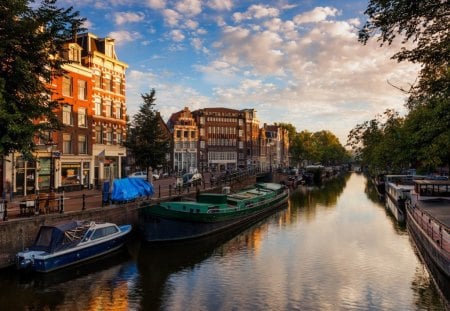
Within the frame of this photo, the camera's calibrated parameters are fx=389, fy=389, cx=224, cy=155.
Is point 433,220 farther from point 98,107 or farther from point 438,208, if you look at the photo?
point 98,107

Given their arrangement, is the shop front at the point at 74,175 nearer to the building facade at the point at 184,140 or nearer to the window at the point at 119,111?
the window at the point at 119,111

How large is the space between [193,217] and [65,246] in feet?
35.1

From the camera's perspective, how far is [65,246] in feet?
68.6

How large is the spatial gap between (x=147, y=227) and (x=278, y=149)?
4622 inches

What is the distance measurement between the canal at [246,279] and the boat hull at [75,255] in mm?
461

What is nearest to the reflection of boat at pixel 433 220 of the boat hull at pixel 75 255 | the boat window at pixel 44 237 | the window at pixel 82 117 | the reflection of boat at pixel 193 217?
the reflection of boat at pixel 193 217

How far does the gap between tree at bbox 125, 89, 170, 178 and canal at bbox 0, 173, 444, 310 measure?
1160 centimetres

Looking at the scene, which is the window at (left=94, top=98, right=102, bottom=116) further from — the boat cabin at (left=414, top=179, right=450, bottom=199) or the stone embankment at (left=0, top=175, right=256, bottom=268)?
the boat cabin at (left=414, top=179, right=450, bottom=199)

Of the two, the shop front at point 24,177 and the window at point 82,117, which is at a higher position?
the window at point 82,117

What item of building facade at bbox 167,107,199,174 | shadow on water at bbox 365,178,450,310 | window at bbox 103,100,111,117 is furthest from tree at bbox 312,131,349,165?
shadow on water at bbox 365,178,450,310

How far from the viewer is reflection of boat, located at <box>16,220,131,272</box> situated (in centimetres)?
1975

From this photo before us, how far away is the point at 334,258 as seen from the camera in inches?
966

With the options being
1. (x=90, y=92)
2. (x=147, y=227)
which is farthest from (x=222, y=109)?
(x=147, y=227)

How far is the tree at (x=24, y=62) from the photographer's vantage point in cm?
1841
